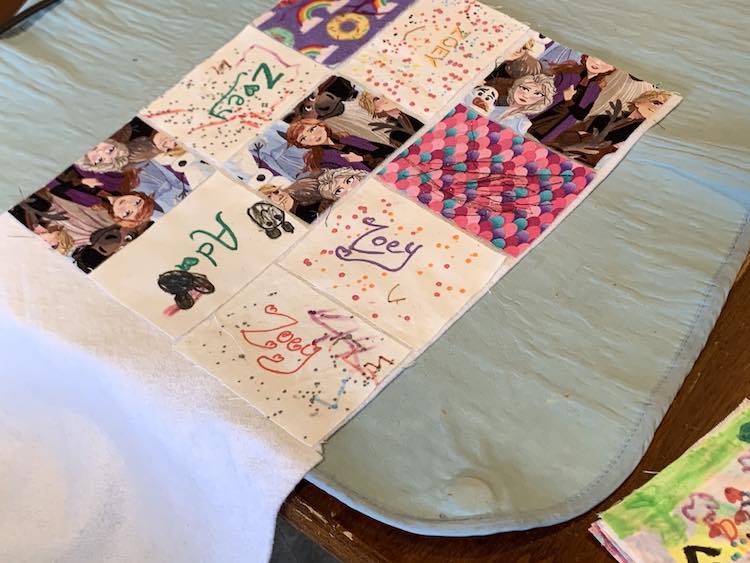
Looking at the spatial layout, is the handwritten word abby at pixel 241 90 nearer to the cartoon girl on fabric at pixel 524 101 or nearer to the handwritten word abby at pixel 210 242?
the handwritten word abby at pixel 210 242

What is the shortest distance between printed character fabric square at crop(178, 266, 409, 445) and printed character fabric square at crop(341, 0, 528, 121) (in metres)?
0.32

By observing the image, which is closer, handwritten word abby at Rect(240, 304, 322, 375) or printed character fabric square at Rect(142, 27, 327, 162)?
handwritten word abby at Rect(240, 304, 322, 375)

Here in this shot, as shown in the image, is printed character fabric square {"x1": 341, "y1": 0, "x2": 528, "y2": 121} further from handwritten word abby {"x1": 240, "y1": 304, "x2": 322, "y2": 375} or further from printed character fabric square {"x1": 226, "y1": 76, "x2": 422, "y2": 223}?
handwritten word abby {"x1": 240, "y1": 304, "x2": 322, "y2": 375}

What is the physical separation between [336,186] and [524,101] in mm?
263

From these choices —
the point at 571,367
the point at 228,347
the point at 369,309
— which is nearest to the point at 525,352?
the point at 571,367

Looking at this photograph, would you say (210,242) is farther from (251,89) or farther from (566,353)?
(566,353)

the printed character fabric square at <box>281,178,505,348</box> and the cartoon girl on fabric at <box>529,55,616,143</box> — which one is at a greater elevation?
the cartoon girl on fabric at <box>529,55,616,143</box>

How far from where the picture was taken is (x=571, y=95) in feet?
3.18

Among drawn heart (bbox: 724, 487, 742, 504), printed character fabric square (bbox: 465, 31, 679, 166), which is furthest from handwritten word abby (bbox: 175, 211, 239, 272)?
drawn heart (bbox: 724, 487, 742, 504)

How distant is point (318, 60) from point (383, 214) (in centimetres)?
29

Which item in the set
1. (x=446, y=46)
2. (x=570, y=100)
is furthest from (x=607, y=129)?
(x=446, y=46)

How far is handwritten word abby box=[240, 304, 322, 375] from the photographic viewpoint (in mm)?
766

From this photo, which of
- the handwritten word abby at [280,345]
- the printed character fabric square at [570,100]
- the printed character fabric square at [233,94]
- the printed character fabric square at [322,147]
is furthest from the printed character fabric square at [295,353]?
the printed character fabric square at [570,100]

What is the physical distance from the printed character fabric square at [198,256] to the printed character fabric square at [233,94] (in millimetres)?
85
